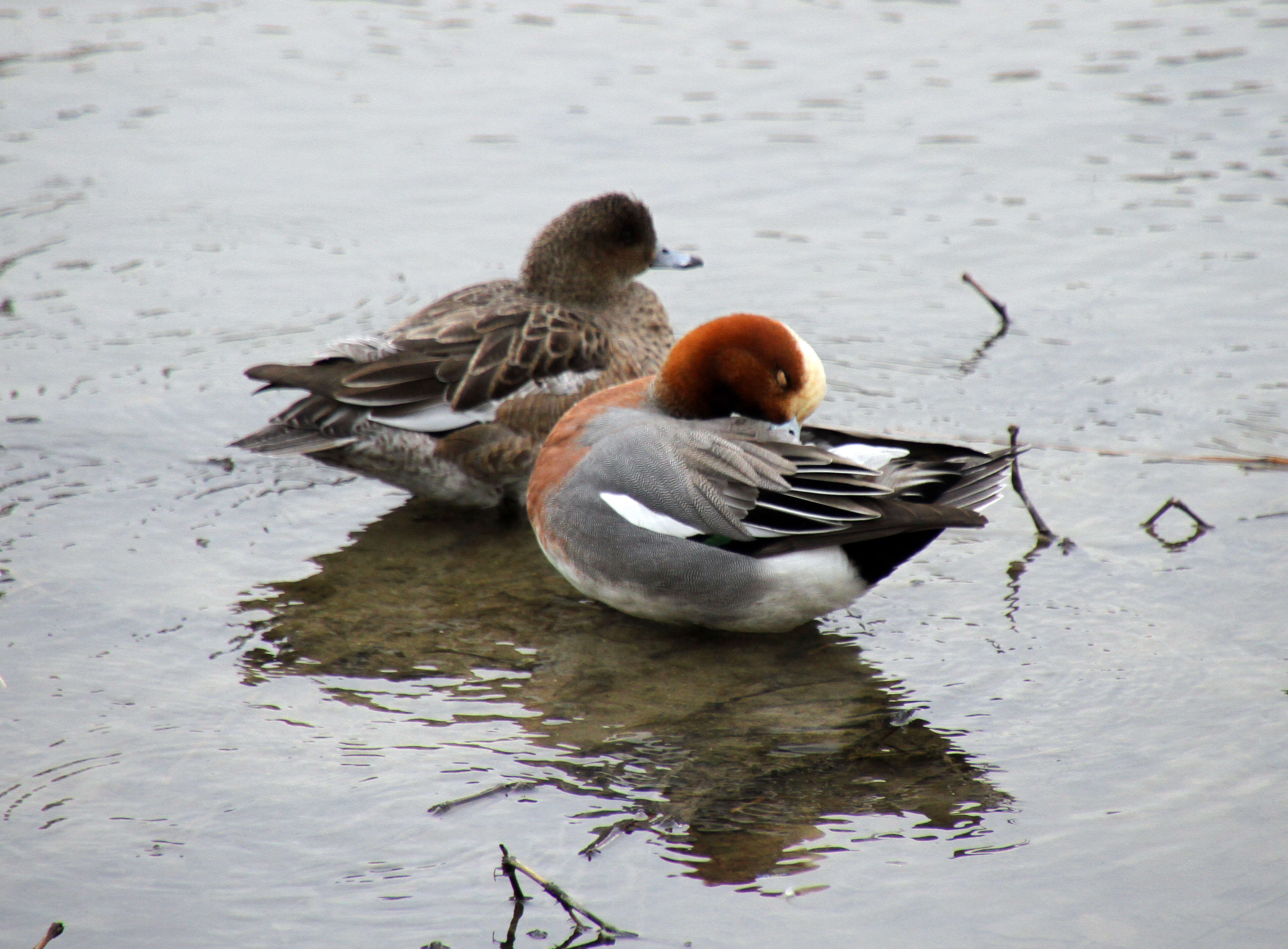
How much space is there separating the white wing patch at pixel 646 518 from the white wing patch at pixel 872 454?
21.0 inches

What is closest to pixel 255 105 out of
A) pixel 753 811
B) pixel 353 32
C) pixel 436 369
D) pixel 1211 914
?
pixel 353 32

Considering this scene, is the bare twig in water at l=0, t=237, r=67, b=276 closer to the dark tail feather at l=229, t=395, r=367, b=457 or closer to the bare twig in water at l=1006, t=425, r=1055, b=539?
the dark tail feather at l=229, t=395, r=367, b=457

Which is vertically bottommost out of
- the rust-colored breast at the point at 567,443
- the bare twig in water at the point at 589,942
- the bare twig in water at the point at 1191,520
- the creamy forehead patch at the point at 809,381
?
the bare twig in water at the point at 589,942

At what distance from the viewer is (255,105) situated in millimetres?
8953

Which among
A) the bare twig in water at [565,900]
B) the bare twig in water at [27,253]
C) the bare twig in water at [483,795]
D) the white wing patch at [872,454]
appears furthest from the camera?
the bare twig in water at [27,253]

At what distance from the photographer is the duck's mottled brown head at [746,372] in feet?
14.8

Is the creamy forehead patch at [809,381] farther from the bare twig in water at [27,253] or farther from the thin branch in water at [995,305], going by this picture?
the bare twig in water at [27,253]

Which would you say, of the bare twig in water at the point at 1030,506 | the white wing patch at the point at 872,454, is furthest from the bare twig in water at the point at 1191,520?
the white wing patch at the point at 872,454

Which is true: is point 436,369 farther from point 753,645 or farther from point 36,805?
point 36,805

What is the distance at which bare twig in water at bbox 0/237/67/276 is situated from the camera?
7.11 metres

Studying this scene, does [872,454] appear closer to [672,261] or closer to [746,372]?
[746,372]

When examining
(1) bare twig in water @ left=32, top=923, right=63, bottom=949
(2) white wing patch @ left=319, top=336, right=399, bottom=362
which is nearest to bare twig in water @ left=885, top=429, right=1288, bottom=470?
(2) white wing patch @ left=319, top=336, right=399, bottom=362

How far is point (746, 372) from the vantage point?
452 centimetres

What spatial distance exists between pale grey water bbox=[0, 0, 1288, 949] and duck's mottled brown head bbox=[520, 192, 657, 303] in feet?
2.46
